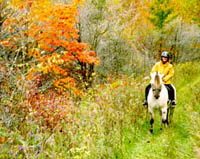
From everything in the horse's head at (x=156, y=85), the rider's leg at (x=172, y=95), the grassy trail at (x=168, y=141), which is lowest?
the grassy trail at (x=168, y=141)

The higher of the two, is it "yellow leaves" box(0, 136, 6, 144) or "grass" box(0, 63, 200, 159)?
"yellow leaves" box(0, 136, 6, 144)

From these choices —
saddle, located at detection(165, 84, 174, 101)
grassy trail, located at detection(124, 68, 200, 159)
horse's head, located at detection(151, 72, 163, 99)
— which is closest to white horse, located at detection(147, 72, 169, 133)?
horse's head, located at detection(151, 72, 163, 99)

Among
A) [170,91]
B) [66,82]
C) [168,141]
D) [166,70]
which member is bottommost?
[66,82]

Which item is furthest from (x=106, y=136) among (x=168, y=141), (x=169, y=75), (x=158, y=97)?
(x=169, y=75)

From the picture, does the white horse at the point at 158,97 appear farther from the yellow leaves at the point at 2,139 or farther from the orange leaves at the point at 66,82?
the orange leaves at the point at 66,82

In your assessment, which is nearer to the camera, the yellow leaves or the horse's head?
the yellow leaves

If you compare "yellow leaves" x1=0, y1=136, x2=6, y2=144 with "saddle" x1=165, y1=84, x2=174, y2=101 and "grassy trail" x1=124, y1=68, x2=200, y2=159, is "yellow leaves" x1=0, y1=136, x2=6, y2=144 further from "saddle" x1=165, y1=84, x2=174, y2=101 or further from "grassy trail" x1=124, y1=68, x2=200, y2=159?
"saddle" x1=165, y1=84, x2=174, y2=101

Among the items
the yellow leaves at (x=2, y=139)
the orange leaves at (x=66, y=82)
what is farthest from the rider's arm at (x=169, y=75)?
the yellow leaves at (x=2, y=139)

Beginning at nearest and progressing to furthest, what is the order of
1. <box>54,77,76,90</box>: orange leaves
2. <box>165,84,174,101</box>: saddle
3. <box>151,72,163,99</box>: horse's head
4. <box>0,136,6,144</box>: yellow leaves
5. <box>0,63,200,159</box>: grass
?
<box>0,136,6,144</box>: yellow leaves → <box>0,63,200,159</box>: grass → <box>151,72,163,99</box>: horse's head → <box>165,84,174,101</box>: saddle → <box>54,77,76,90</box>: orange leaves

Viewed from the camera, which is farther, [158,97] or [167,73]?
[167,73]

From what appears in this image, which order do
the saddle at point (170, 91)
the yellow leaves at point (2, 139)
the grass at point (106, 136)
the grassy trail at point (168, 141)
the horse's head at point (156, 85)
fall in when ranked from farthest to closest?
the saddle at point (170, 91) < the horse's head at point (156, 85) < the grassy trail at point (168, 141) < the grass at point (106, 136) < the yellow leaves at point (2, 139)

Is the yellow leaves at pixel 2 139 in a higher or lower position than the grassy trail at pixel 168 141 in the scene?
higher

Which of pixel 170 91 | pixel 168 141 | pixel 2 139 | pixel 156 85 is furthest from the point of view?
pixel 170 91

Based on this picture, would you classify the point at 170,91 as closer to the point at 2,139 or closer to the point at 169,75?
the point at 169,75
